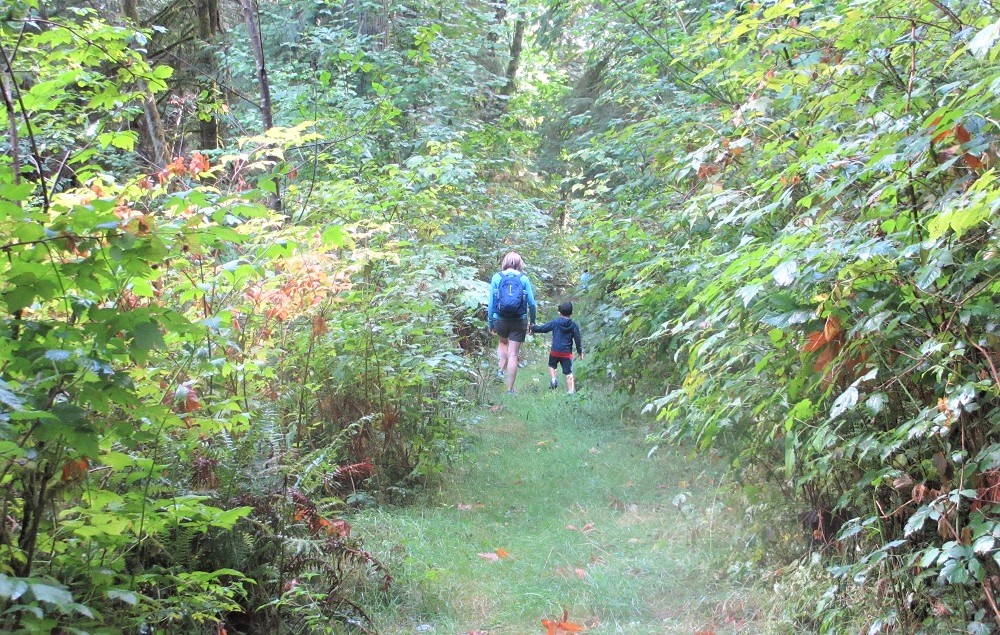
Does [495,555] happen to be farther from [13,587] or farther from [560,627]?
[13,587]

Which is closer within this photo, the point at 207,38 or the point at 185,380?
the point at 185,380

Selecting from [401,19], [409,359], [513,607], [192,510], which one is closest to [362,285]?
[409,359]

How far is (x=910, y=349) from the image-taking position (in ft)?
11.5

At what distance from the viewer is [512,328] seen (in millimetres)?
11016

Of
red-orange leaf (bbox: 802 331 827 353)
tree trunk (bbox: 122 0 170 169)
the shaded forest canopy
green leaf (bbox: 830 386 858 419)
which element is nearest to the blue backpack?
the shaded forest canopy

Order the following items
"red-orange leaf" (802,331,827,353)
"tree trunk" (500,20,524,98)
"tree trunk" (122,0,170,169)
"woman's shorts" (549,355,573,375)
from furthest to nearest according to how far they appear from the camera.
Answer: "tree trunk" (500,20,524,98) < "woman's shorts" (549,355,573,375) < "tree trunk" (122,0,170,169) < "red-orange leaf" (802,331,827,353)

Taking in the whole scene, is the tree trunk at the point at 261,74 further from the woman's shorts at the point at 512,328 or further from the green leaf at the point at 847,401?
the green leaf at the point at 847,401

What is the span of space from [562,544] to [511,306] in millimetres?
5190

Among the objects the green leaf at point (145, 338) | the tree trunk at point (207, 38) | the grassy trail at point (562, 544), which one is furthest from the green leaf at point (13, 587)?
the tree trunk at point (207, 38)

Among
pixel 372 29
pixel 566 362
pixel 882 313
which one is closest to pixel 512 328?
pixel 566 362

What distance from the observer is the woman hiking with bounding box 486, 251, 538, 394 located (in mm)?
10664

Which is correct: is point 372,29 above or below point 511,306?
above

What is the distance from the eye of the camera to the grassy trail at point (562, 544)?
4676 mm

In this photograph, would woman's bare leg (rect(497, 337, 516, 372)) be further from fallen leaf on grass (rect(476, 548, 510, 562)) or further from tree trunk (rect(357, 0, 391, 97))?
fallen leaf on grass (rect(476, 548, 510, 562))
